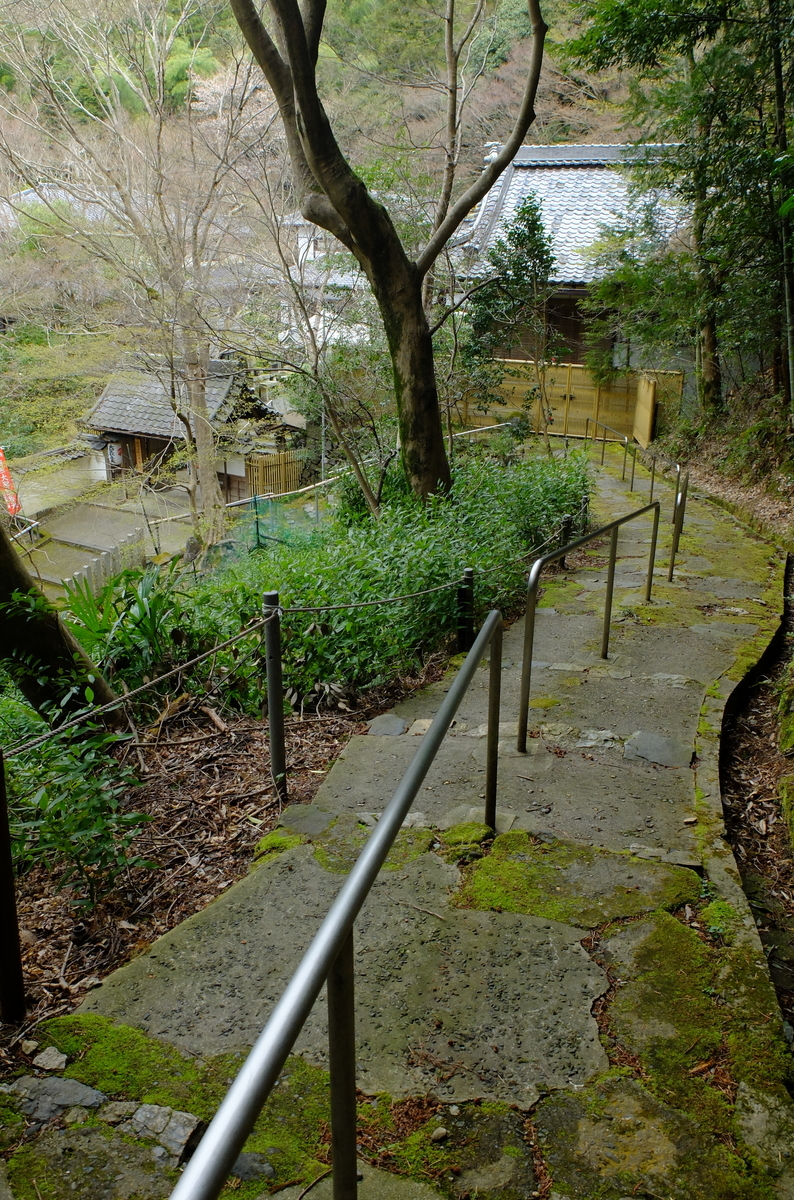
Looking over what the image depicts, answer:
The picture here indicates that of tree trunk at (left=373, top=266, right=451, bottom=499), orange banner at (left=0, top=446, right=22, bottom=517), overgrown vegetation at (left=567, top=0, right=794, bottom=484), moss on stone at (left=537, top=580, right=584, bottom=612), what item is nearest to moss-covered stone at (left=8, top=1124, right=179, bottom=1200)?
moss on stone at (left=537, top=580, right=584, bottom=612)

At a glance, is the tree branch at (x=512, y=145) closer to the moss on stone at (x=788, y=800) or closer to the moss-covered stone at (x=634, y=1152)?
the moss on stone at (x=788, y=800)

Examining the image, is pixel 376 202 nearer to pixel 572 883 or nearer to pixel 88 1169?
pixel 572 883

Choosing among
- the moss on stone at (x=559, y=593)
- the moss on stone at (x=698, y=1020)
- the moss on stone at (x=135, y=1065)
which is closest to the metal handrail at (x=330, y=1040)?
the moss on stone at (x=135, y=1065)

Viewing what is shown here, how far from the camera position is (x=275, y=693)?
11.8ft

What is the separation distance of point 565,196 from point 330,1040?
21788 mm

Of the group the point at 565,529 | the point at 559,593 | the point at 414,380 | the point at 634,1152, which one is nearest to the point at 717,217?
the point at 414,380

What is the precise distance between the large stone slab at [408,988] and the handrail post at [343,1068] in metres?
0.56

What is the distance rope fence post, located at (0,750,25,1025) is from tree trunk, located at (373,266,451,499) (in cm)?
704

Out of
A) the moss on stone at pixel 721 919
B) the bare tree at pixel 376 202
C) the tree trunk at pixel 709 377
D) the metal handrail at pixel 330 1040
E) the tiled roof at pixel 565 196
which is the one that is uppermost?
the tiled roof at pixel 565 196

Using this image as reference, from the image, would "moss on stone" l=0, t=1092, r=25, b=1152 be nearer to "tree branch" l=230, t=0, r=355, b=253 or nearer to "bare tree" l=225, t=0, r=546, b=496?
"bare tree" l=225, t=0, r=546, b=496

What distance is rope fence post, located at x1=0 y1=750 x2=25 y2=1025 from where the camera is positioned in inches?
84.7

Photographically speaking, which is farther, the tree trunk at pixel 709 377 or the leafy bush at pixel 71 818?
the tree trunk at pixel 709 377

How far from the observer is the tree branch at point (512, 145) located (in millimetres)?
7543

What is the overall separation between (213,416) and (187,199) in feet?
14.8
